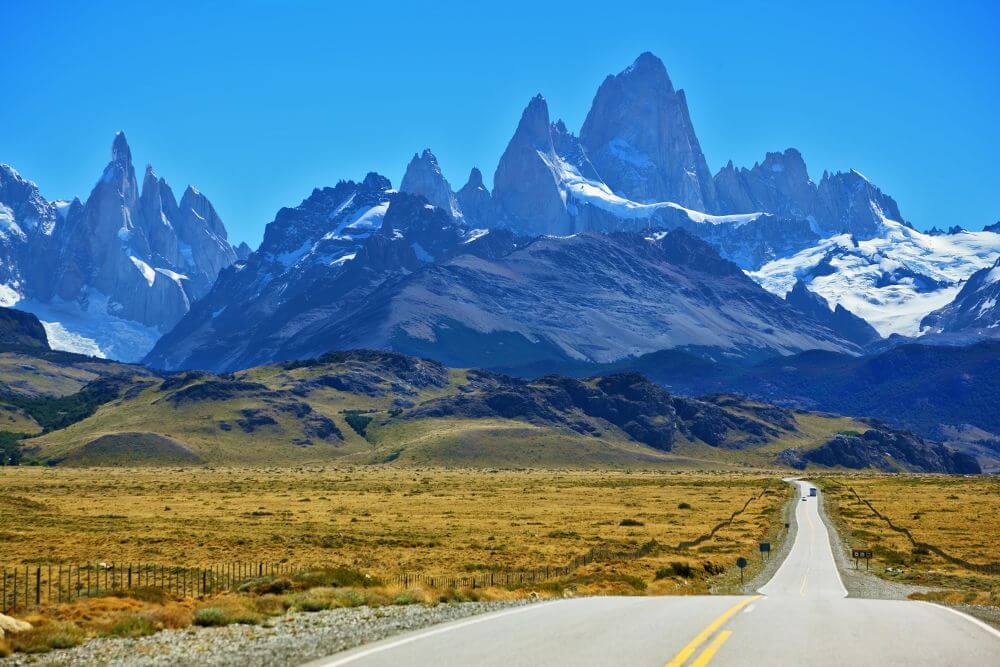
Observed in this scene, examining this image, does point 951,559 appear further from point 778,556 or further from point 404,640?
point 404,640

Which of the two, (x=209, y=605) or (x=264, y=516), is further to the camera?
(x=264, y=516)

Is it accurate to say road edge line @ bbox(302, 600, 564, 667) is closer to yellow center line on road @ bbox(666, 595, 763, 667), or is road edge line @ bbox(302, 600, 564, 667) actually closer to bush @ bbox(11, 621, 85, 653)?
yellow center line on road @ bbox(666, 595, 763, 667)

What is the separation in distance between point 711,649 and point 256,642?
1041 centimetres

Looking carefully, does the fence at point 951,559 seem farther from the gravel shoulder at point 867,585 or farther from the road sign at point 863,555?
the road sign at point 863,555

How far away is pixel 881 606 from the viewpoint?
33906mm

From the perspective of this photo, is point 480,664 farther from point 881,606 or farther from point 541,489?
point 541,489

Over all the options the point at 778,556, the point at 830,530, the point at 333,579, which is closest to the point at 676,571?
the point at 778,556

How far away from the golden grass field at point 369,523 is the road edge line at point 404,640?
24.1 meters

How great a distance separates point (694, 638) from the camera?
22.6 meters

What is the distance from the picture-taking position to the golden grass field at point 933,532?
183 ft

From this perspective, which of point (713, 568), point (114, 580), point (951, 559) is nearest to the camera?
point (114, 580)

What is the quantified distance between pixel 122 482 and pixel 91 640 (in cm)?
14960

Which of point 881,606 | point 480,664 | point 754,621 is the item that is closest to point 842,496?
point 881,606

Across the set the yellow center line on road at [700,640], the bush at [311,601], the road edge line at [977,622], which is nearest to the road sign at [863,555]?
the road edge line at [977,622]
